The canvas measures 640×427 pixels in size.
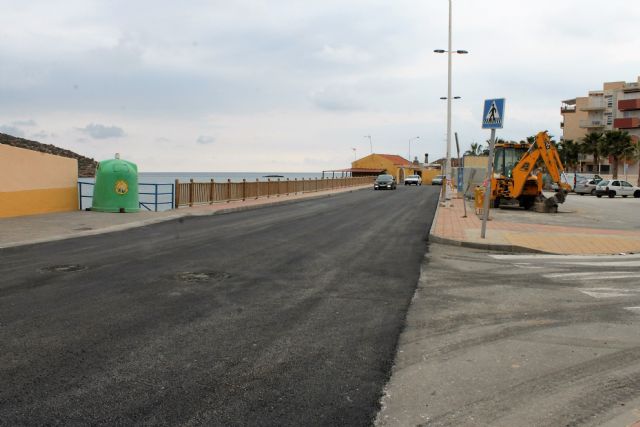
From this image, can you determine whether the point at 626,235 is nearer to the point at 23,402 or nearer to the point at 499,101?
the point at 499,101

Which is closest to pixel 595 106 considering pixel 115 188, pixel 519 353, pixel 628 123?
pixel 628 123

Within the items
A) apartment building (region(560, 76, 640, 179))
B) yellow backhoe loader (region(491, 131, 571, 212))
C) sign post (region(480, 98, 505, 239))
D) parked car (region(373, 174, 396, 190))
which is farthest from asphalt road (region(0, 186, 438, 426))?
apartment building (region(560, 76, 640, 179))

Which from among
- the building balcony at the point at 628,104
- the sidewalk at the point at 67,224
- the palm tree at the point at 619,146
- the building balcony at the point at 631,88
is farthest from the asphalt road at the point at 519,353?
the building balcony at the point at 631,88

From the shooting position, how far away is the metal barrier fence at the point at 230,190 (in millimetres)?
24891

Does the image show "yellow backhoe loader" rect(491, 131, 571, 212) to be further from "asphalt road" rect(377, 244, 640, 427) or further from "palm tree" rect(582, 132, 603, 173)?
"palm tree" rect(582, 132, 603, 173)

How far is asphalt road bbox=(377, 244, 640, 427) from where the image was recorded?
370cm

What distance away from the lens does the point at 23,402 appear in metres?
3.71

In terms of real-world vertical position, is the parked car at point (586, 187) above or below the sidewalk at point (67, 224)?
above

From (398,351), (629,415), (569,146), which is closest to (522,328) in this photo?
(398,351)

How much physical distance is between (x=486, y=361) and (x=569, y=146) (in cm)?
8970

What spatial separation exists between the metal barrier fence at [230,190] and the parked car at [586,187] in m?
25.8

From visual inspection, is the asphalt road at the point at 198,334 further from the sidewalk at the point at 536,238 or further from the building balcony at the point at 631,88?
the building balcony at the point at 631,88

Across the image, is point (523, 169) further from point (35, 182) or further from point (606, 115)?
point (606, 115)

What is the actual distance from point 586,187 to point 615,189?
3.69 m
